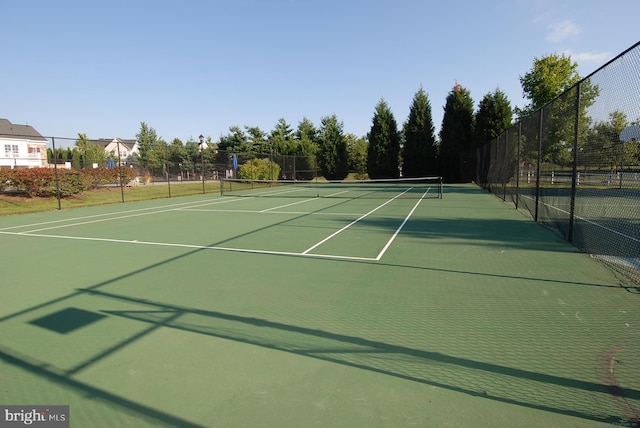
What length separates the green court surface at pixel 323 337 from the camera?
2455 millimetres

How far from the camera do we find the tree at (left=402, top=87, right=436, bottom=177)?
1369 inches

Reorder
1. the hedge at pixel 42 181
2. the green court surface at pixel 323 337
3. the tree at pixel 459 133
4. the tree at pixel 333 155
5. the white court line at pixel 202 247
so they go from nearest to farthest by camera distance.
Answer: the green court surface at pixel 323 337, the white court line at pixel 202 247, the hedge at pixel 42 181, the tree at pixel 459 133, the tree at pixel 333 155

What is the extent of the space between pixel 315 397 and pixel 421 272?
3358mm

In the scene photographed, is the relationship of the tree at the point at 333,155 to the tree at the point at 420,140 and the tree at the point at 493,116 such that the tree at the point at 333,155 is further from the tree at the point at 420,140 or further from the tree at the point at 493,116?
the tree at the point at 493,116

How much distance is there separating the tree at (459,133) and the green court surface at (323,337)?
27878 mm

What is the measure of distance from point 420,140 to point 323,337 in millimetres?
33615

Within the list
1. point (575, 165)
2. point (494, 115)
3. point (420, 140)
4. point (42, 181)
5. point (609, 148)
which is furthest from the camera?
point (420, 140)

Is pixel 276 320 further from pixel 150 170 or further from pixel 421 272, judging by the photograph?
pixel 150 170

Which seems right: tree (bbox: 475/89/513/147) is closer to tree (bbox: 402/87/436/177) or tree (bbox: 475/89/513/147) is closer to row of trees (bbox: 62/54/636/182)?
row of trees (bbox: 62/54/636/182)

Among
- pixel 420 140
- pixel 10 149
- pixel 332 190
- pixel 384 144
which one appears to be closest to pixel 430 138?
pixel 420 140

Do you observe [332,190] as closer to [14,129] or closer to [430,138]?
Result: [430,138]

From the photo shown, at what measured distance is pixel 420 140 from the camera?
114ft

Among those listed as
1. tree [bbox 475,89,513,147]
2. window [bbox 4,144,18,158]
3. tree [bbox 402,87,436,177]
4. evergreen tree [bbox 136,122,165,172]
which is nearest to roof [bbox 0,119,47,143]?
window [bbox 4,144,18,158]

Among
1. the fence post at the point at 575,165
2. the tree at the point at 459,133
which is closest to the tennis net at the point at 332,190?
the tree at the point at 459,133
